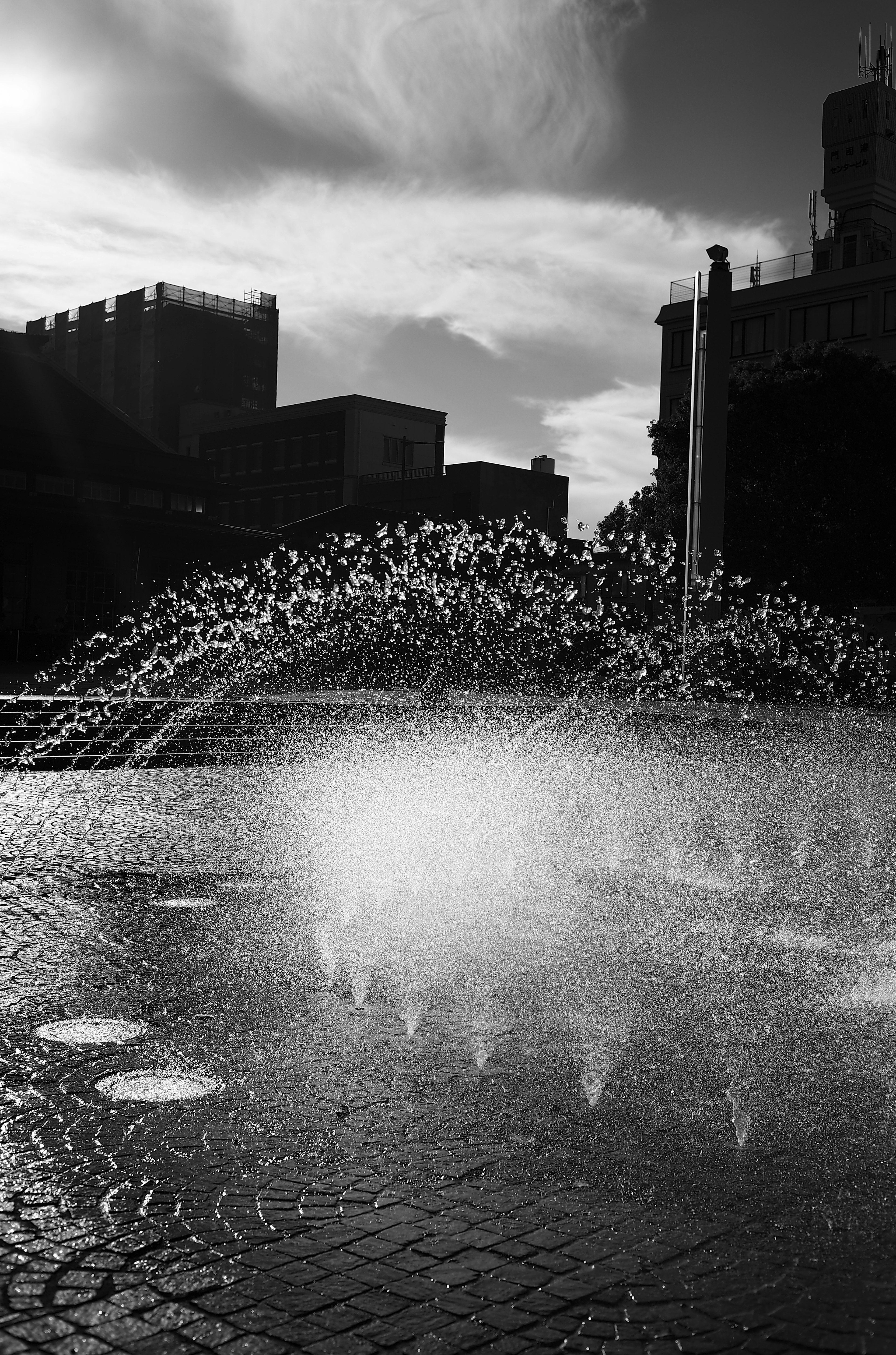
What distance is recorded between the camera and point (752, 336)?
56500mm

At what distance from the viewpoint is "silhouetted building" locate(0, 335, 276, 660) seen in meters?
35.4

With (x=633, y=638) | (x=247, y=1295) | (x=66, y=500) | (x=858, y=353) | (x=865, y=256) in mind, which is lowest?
(x=247, y=1295)

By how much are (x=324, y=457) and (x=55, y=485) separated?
3744 centimetres

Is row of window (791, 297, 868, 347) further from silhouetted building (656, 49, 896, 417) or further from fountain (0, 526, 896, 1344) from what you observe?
fountain (0, 526, 896, 1344)

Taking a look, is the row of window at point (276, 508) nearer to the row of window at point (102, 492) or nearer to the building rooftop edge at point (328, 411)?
the building rooftop edge at point (328, 411)

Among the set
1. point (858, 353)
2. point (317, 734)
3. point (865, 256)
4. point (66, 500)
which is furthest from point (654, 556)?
point (865, 256)

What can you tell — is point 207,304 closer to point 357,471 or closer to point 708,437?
point 357,471

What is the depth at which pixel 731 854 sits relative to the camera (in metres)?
8.81

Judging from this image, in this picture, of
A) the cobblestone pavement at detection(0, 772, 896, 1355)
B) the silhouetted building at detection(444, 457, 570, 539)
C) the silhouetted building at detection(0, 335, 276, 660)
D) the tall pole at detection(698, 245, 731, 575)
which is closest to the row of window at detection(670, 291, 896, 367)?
the silhouetted building at detection(444, 457, 570, 539)

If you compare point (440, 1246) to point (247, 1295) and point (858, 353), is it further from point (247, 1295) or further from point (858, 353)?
point (858, 353)

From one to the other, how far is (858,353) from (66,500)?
2307cm

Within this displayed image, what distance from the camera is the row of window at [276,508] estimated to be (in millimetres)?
73438

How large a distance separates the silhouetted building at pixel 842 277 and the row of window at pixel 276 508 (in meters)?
22.2

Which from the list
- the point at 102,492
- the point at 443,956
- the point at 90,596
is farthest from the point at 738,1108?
the point at 102,492
